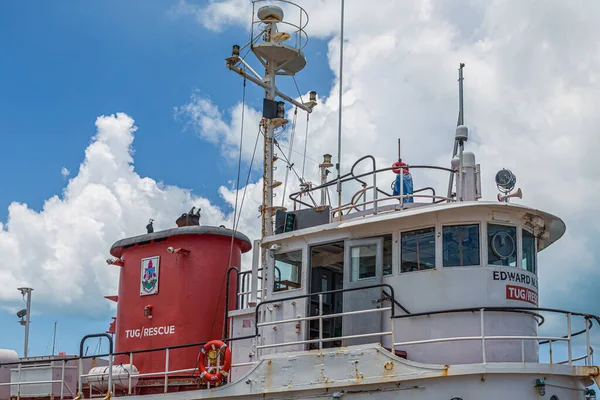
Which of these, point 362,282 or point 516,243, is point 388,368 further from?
point 516,243

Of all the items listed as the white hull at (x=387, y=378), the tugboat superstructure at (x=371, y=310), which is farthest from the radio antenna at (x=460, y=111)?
the white hull at (x=387, y=378)

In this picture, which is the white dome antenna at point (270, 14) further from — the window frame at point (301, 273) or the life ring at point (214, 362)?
the life ring at point (214, 362)

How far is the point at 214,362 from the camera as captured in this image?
1464 centimetres

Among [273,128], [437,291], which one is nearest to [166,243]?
[273,128]

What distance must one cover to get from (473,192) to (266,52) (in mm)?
5987

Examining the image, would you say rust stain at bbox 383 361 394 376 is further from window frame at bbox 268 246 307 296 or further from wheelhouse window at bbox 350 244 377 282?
window frame at bbox 268 246 307 296

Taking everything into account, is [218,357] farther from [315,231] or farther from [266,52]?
[266,52]

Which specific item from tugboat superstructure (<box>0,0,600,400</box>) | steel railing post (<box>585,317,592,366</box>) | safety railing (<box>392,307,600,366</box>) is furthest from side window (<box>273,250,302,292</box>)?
steel railing post (<box>585,317,592,366</box>)

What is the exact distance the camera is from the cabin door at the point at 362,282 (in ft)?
45.5

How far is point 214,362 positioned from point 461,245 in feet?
16.9

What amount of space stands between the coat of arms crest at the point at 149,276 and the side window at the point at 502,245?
8.23 m

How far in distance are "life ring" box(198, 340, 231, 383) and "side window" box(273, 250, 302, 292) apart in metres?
1.57

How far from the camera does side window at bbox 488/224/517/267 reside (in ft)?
44.1

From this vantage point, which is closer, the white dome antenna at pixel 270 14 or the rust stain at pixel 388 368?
the rust stain at pixel 388 368
